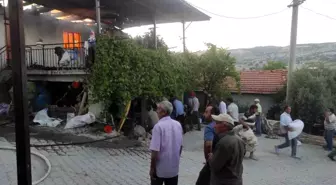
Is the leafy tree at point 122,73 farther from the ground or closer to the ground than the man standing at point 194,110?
farther from the ground

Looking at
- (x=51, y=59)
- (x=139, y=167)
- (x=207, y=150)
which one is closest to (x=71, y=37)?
(x=51, y=59)

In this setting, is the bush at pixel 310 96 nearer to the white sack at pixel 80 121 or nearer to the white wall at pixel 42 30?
the white sack at pixel 80 121

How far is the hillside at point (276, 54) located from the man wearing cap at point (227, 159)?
2540 cm

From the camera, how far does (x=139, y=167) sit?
22.7 ft

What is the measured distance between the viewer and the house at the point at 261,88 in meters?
20.5

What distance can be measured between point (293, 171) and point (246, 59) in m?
34.4

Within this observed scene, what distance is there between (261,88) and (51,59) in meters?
14.6

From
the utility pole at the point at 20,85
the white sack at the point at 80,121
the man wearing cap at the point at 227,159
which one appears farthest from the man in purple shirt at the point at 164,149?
the white sack at the point at 80,121

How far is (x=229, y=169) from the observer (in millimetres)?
3494

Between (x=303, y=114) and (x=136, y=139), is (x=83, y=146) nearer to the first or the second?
(x=136, y=139)

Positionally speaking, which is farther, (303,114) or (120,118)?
(303,114)

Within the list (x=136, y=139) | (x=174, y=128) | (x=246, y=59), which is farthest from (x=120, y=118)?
(x=246, y=59)

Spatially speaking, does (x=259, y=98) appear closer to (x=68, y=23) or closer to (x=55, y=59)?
(x=68, y=23)

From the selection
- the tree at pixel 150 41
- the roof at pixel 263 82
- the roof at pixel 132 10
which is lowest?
the roof at pixel 263 82
